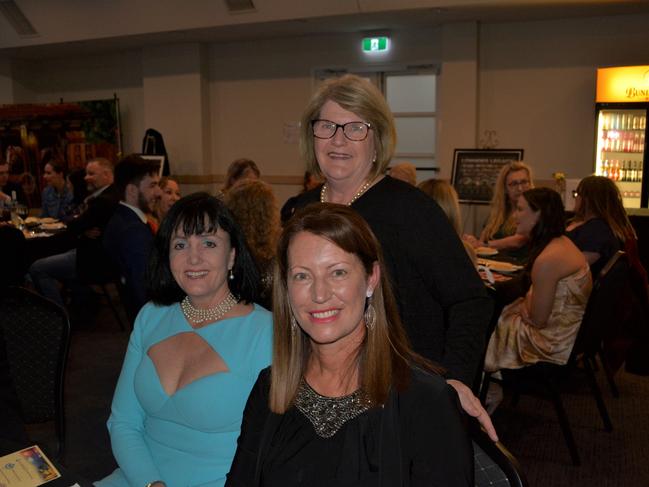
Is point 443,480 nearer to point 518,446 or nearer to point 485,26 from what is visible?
point 518,446

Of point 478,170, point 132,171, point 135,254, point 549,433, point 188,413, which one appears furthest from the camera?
point 478,170

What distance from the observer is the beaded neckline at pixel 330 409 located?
1.25 meters

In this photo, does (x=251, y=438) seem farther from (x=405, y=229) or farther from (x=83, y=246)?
(x=83, y=246)

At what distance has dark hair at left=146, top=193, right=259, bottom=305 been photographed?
1.88 meters

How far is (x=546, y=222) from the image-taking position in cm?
333

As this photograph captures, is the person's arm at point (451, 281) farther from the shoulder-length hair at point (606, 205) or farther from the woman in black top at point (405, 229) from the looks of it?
the shoulder-length hair at point (606, 205)

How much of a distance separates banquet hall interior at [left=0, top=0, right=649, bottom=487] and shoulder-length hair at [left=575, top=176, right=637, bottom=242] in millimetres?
1013

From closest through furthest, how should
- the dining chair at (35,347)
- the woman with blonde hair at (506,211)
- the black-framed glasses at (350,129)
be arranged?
the black-framed glasses at (350,129) < the dining chair at (35,347) < the woman with blonde hair at (506,211)

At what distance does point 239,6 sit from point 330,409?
707cm

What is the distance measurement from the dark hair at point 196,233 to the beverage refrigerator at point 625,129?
20.1 ft

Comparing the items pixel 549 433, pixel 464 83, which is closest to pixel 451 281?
pixel 549 433

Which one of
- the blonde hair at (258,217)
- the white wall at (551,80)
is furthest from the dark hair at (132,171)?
the white wall at (551,80)

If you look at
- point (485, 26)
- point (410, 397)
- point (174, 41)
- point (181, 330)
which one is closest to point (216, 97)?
point (174, 41)

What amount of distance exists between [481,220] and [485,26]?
237 cm
